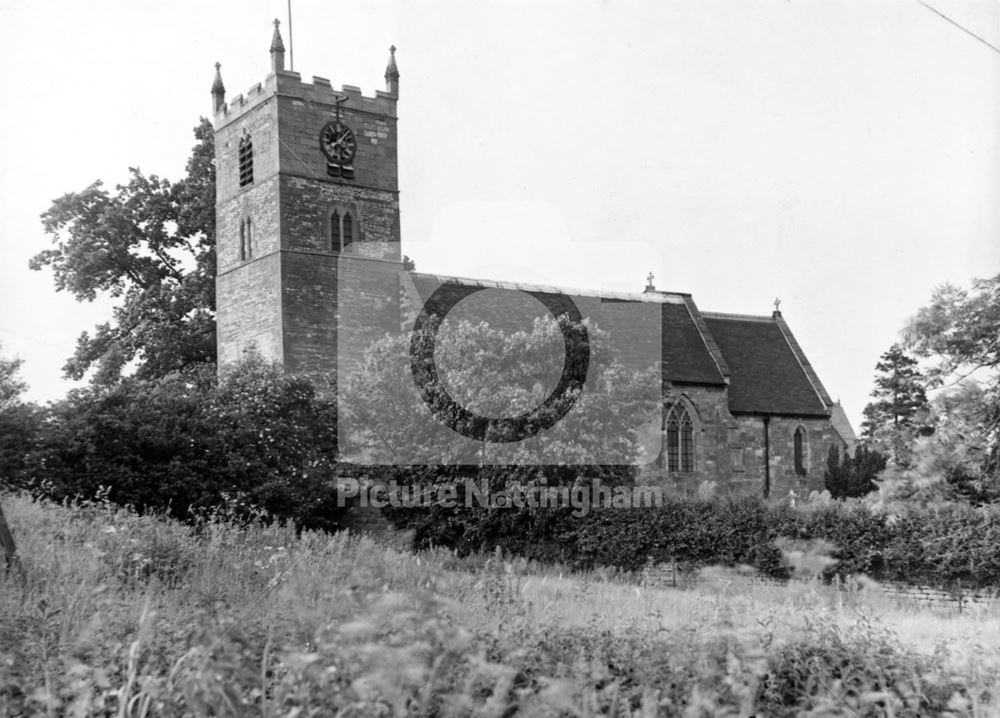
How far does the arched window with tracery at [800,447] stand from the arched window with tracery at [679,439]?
479 centimetres

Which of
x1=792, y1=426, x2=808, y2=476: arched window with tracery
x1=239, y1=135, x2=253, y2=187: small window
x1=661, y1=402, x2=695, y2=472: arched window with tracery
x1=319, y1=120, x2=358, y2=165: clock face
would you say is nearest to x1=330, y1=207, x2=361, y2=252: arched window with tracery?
x1=319, y1=120, x2=358, y2=165: clock face

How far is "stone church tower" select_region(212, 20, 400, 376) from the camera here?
1438 inches

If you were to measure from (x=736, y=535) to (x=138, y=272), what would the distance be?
25446 millimetres

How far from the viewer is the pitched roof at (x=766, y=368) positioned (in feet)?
133

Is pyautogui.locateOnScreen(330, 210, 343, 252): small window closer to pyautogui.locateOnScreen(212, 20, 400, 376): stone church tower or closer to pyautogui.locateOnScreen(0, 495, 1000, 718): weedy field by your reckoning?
pyautogui.locateOnScreen(212, 20, 400, 376): stone church tower

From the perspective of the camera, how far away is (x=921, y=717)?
7492 millimetres

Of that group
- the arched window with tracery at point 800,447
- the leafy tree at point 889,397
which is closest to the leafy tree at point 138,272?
the arched window with tracery at point 800,447

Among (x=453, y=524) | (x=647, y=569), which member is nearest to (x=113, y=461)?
(x=453, y=524)

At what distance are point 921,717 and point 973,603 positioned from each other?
10921 millimetres

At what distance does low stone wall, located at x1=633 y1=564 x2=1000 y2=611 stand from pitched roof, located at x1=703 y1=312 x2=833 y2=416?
18.9 meters

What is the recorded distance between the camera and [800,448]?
40.9 meters

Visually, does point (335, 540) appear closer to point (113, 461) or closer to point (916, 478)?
point (916, 478)

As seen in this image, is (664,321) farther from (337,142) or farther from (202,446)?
(202,446)

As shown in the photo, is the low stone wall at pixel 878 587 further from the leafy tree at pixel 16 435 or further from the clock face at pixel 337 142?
the clock face at pixel 337 142
